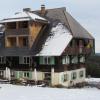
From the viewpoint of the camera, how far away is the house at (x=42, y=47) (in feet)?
165

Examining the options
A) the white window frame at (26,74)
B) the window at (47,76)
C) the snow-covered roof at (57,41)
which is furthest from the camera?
the white window frame at (26,74)

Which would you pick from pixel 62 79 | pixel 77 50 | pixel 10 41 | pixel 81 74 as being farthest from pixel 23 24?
pixel 81 74

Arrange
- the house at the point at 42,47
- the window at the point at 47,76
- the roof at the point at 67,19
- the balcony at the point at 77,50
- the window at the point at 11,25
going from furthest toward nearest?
the roof at the point at 67,19 < the window at the point at 11,25 < the balcony at the point at 77,50 < the window at the point at 47,76 < the house at the point at 42,47

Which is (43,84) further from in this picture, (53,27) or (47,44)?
(53,27)

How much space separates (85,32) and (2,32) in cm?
1356

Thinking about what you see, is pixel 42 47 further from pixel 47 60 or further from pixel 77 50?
pixel 77 50

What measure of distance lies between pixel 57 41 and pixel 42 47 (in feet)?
7.54

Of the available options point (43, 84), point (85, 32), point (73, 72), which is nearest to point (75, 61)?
point (73, 72)

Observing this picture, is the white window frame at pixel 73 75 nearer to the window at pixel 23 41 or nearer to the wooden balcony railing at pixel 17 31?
the window at pixel 23 41

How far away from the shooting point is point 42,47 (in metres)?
51.3

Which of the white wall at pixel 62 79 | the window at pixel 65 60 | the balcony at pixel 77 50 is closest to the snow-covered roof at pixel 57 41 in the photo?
the balcony at pixel 77 50

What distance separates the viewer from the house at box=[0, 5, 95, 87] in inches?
1986

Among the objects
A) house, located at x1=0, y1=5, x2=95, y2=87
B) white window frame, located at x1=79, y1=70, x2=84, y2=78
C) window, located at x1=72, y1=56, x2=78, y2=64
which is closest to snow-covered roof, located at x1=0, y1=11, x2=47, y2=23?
house, located at x1=0, y1=5, x2=95, y2=87

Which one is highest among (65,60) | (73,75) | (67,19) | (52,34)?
(67,19)
